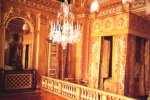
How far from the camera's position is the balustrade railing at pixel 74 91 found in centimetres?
446

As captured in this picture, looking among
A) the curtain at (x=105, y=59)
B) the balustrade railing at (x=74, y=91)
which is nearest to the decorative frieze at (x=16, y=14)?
the balustrade railing at (x=74, y=91)

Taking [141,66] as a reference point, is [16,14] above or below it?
above

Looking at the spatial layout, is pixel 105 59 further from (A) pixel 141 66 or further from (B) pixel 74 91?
(B) pixel 74 91

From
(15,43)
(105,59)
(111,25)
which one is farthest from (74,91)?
(15,43)

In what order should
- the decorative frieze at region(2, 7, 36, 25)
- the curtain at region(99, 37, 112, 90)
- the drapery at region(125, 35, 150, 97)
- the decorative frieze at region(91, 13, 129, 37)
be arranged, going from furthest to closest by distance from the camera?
the drapery at region(125, 35, 150, 97) < the curtain at region(99, 37, 112, 90) < the decorative frieze at region(2, 7, 36, 25) < the decorative frieze at region(91, 13, 129, 37)

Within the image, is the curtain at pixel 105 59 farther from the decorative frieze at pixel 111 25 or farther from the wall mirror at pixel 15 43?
the wall mirror at pixel 15 43

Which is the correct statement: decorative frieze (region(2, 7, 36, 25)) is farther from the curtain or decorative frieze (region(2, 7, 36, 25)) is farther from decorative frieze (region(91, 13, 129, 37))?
the curtain

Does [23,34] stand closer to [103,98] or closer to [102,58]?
[102,58]

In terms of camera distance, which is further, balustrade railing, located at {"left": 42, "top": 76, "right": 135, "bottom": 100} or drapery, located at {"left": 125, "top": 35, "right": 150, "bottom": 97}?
drapery, located at {"left": 125, "top": 35, "right": 150, "bottom": 97}

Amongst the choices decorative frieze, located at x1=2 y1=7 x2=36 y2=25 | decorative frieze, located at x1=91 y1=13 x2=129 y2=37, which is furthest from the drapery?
decorative frieze, located at x1=2 y1=7 x2=36 y2=25

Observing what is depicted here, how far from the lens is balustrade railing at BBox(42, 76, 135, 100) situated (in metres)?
4.46

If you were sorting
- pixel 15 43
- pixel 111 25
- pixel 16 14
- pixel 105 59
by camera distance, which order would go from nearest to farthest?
pixel 111 25
pixel 16 14
pixel 105 59
pixel 15 43

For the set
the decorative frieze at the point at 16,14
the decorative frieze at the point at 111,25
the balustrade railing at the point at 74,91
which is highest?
the decorative frieze at the point at 16,14

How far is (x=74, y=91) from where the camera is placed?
535 centimetres
